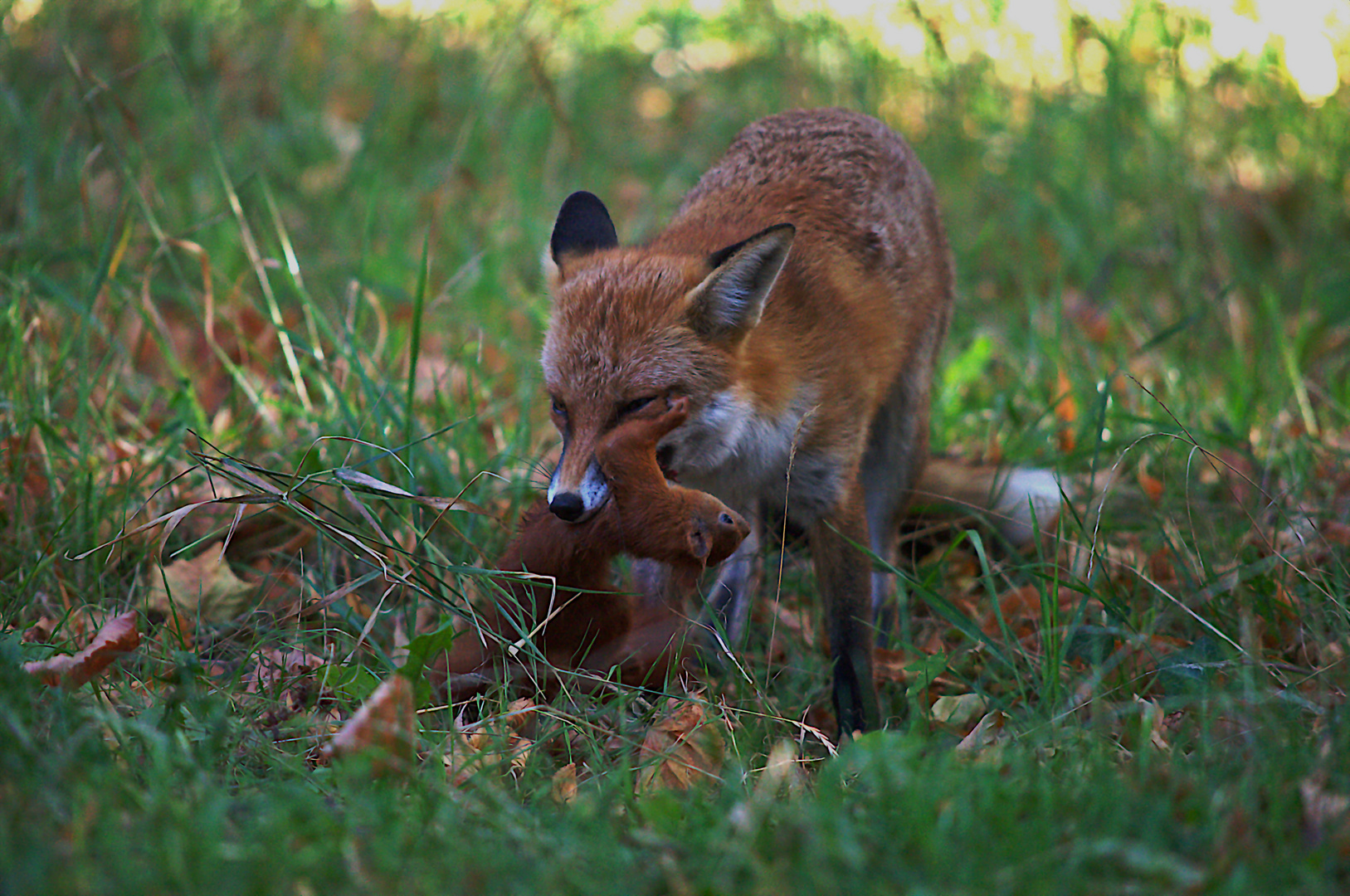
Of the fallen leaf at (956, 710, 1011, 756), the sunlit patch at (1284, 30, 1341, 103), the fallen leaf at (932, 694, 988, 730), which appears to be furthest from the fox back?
the sunlit patch at (1284, 30, 1341, 103)

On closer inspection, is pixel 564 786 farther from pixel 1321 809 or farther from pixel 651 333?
pixel 1321 809

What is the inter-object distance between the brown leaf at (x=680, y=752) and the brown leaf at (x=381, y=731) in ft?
1.80

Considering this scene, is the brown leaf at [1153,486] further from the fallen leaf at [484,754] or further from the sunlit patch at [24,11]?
the sunlit patch at [24,11]

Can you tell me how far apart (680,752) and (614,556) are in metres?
0.55

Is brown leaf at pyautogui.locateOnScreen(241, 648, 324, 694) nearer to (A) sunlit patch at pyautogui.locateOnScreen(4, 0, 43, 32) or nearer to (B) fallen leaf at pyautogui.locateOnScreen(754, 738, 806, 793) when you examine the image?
(B) fallen leaf at pyautogui.locateOnScreen(754, 738, 806, 793)

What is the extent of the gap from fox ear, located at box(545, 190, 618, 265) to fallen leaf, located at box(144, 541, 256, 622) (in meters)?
1.54

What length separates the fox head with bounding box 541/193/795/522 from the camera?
3.13m

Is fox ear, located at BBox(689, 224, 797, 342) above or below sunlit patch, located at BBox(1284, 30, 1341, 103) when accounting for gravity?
above

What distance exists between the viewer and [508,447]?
13.8ft

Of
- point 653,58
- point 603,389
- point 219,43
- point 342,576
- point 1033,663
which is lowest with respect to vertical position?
point 1033,663

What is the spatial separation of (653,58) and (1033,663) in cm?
784

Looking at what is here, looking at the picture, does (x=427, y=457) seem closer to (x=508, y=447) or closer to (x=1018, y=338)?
(x=508, y=447)

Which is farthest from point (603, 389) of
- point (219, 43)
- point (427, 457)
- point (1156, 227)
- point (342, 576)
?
point (219, 43)

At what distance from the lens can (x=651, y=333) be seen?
3211 millimetres
